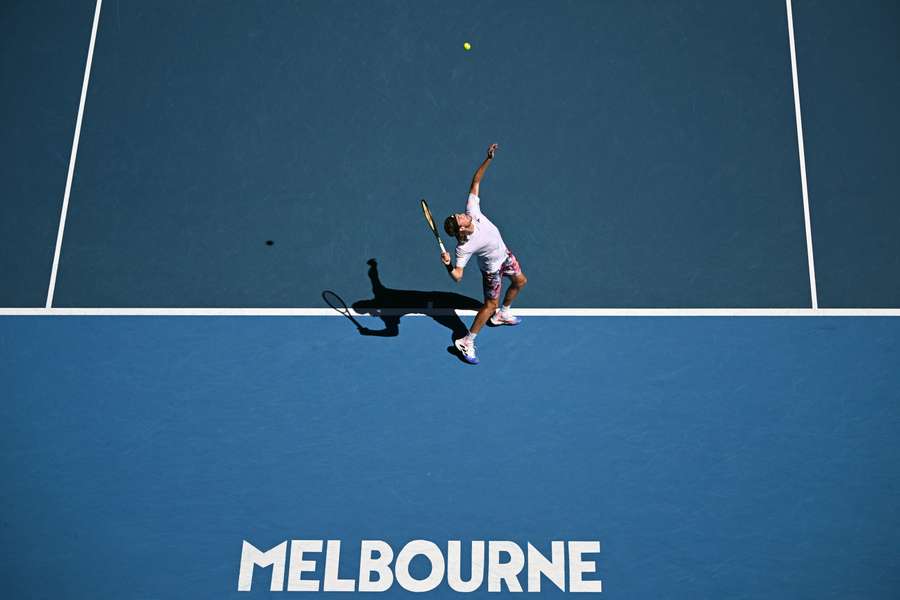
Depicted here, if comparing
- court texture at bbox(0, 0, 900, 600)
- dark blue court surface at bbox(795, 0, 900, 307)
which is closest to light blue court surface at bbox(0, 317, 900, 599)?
court texture at bbox(0, 0, 900, 600)

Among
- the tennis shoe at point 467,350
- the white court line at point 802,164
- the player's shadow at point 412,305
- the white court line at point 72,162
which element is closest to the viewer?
the tennis shoe at point 467,350

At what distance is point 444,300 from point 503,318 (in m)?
0.76

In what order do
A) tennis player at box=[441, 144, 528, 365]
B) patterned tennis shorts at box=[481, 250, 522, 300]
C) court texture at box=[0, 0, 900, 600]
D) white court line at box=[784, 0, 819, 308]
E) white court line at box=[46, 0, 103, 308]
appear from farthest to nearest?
white court line at box=[46, 0, 103, 308] < white court line at box=[784, 0, 819, 308] < patterned tennis shorts at box=[481, 250, 522, 300] < tennis player at box=[441, 144, 528, 365] < court texture at box=[0, 0, 900, 600]

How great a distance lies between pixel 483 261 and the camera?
1037 centimetres

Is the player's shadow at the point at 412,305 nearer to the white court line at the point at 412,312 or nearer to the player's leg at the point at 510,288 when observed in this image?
the white court line at the point at 412,312

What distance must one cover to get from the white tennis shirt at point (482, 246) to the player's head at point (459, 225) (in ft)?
0.37

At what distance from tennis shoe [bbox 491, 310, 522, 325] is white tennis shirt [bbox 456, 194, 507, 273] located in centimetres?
82

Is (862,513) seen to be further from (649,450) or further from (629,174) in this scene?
(629,174)

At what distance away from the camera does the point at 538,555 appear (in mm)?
9586

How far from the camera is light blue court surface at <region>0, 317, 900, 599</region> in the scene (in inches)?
376

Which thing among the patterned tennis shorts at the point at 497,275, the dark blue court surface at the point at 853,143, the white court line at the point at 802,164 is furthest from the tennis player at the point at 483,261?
the dark blue court surface at the point at 853,143

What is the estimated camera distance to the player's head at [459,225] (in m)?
9.91

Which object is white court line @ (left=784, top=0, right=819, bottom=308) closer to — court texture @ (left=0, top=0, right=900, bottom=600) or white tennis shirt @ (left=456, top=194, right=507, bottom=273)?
court texture @ (left=0, top=0, right=900, bottom=600)

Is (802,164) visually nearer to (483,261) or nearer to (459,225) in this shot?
(483,261)
